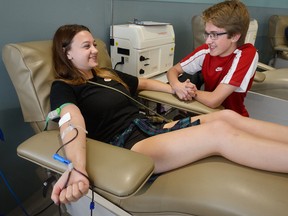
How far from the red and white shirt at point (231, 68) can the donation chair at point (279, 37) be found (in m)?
2.30

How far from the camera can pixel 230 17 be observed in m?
1.25

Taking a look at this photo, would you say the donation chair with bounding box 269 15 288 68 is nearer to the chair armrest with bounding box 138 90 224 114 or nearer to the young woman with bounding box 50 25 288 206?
the chair armrest with bounding box 138 90 224 114

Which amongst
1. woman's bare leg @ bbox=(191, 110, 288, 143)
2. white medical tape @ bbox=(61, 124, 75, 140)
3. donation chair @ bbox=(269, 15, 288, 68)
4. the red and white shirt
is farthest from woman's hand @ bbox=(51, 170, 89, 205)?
donation chair @ bbox=(269, 15, 288, 68)

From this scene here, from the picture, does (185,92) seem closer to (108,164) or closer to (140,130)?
(140,130)

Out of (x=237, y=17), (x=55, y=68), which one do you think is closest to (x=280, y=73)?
(x=237, y=17)

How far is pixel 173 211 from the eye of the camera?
0.87 metres

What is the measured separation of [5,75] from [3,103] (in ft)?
0.46

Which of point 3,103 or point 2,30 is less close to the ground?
point 2,30

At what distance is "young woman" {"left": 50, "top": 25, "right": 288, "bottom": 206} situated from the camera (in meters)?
0.86

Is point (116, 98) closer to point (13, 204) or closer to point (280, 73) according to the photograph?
point (13, 204)

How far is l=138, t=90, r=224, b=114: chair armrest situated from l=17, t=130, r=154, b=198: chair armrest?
59 cm

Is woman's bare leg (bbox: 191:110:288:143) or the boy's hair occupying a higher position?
the boy's hair

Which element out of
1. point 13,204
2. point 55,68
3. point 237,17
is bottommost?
point 13,204

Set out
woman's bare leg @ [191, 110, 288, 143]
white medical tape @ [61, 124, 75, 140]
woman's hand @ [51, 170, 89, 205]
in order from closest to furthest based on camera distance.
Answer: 1. woman's hand @ [51, 170, 89, 205]
2. white medical tape @ [61, 124, 75, 140]
3. woman's bare leg @ [191, 110, 288, 143]
